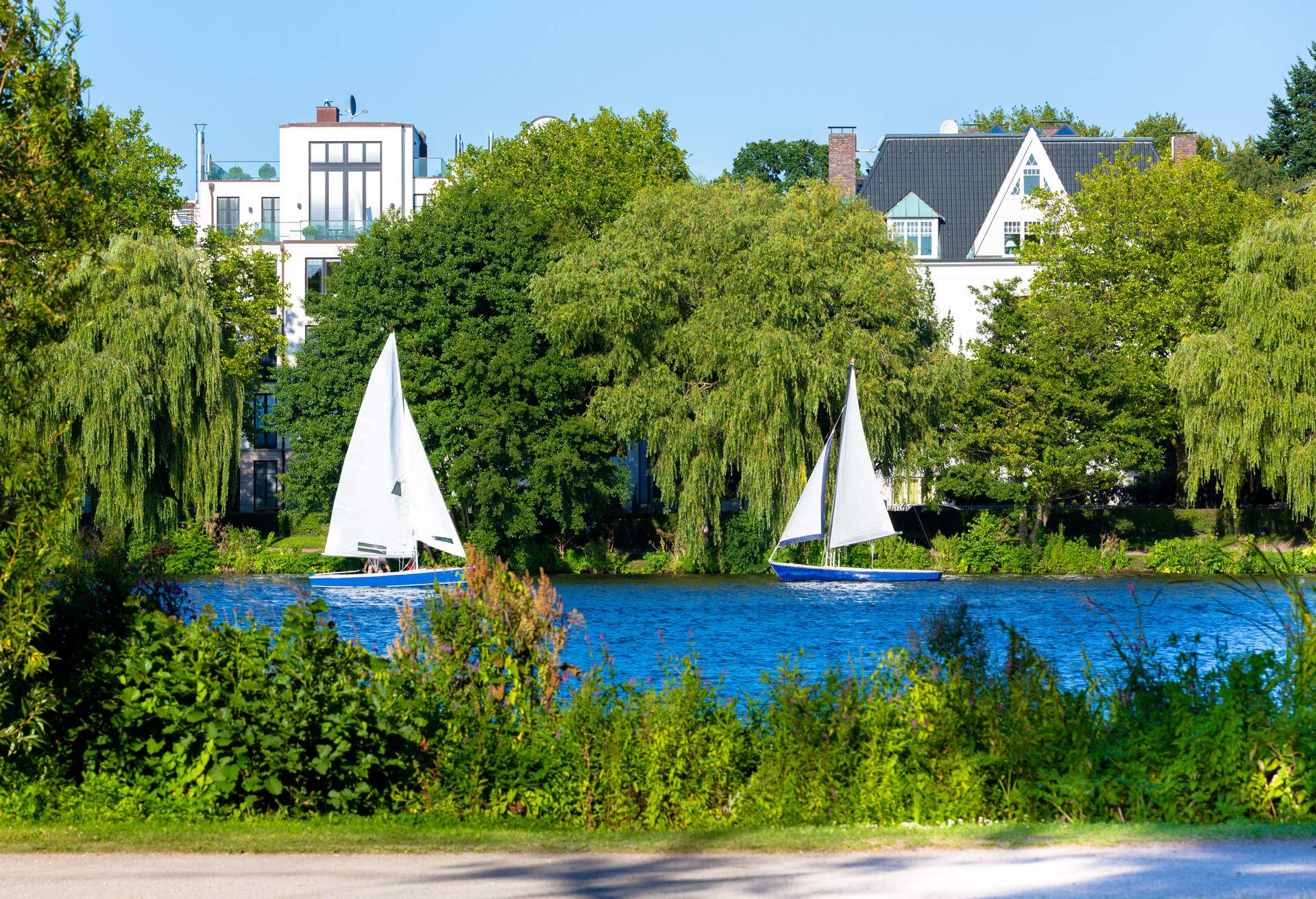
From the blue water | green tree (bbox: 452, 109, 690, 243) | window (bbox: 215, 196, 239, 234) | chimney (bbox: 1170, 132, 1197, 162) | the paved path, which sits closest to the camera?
the paved path

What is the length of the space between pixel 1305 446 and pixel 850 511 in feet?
45.7

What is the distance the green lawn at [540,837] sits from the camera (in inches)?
367

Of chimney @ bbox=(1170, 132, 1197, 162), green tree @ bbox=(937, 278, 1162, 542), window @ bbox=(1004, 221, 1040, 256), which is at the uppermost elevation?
chimney @ bbox=(1170, 132, 1197, 162)

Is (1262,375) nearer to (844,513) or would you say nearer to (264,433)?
(844,513)

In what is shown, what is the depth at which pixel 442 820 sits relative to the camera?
1033cm

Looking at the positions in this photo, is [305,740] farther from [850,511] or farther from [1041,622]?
[850,511]

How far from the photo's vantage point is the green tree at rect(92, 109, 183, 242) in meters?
53.4

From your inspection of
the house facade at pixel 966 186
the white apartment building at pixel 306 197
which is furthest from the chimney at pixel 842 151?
the white apartment building at pixel 306 197

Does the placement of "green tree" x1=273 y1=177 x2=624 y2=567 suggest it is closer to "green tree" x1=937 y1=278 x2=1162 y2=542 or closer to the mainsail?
the mainsail

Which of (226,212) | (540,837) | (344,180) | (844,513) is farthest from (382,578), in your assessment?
(226,212)

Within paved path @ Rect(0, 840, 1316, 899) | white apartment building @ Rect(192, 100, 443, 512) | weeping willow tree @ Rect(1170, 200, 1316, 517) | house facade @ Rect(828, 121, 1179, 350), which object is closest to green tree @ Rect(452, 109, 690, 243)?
white apartment building @ Rect(192, 100, 443, 512)

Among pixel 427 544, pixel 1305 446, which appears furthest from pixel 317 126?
pixel 1305 446

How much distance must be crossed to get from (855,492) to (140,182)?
29.7 metres

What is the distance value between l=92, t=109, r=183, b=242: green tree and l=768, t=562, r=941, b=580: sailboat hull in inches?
1023
